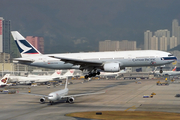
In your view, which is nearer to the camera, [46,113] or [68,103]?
[46,113]

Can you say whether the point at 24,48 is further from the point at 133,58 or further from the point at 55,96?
the point at 133,58

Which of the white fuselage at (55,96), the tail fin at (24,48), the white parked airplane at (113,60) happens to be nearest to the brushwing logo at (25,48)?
the tail fin at (24,48)

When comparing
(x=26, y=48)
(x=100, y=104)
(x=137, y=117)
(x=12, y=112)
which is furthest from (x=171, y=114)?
(x=26, y=48)

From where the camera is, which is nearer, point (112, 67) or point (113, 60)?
point (112, 67)

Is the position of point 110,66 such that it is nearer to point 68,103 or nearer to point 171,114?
point 68,103

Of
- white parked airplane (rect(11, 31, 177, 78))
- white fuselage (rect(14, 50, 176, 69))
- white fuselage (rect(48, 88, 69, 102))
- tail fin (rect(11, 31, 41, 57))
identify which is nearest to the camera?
white fuselage (rect(48, 88, 69, 102))

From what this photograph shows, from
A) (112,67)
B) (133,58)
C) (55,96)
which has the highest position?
(133,58)

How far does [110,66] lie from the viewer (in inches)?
2741

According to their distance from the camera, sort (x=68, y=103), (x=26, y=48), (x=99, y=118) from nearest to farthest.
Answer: (x=99, y=118), (x=68, y=103), (x=26, y=48)

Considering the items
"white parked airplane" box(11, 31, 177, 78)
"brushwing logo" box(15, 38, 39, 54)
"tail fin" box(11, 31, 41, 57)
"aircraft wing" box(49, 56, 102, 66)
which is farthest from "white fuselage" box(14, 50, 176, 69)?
"brushwing logo" box(15, 38, 39, 54)

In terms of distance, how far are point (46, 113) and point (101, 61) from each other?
2282cm

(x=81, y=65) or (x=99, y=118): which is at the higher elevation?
(x=81, y=65)

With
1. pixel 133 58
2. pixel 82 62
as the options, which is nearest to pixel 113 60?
pixel 133 58

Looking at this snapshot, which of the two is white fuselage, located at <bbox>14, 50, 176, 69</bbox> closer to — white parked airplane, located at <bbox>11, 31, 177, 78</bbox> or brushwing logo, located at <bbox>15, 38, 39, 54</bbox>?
white parked airplane, located at <bbox>11, 31, 177, 78</bbox>
